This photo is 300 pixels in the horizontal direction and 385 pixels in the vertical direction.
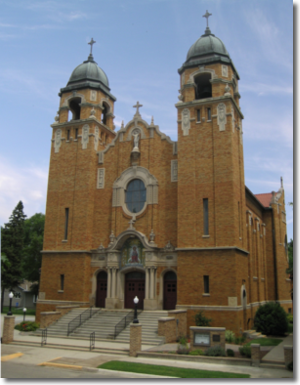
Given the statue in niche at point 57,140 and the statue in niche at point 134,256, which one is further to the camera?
the statue in niche at point 57,140

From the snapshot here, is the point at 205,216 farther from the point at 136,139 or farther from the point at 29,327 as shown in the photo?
the point at 29,327

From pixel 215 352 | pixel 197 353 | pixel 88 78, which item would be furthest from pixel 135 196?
pixel 215 352

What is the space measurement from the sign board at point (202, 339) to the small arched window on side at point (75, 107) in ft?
73.7

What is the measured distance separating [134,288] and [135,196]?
677cm

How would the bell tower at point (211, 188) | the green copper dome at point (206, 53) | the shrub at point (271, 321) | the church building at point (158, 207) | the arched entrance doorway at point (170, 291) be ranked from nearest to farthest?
the bell tower at point (211, 188), the church building at point (158, 207), the shrub at point (271, 321), the arched entrance doorway at point (170, 291), the green copper dome at point (206, 53)

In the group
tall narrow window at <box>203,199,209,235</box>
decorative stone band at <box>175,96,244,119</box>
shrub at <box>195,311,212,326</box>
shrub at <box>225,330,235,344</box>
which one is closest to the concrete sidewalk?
shrub at <box>225,330,235,344</box>

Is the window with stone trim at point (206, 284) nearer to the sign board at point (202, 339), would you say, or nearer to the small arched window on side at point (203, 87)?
the sign board at point (202, 339)

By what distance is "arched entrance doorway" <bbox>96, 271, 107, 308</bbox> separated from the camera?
28.5 metres

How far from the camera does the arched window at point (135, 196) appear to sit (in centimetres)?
2894

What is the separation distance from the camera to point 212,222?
25219mm

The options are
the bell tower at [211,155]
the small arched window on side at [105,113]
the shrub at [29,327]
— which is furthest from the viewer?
the small arched window on side at [105,113]

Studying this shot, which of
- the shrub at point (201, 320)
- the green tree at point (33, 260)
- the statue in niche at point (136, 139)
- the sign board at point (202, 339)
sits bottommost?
the sign board at point (202, 339)

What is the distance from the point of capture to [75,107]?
3444 cm

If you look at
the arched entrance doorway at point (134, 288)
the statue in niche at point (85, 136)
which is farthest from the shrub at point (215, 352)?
the statue in niche at point (85, 136)
